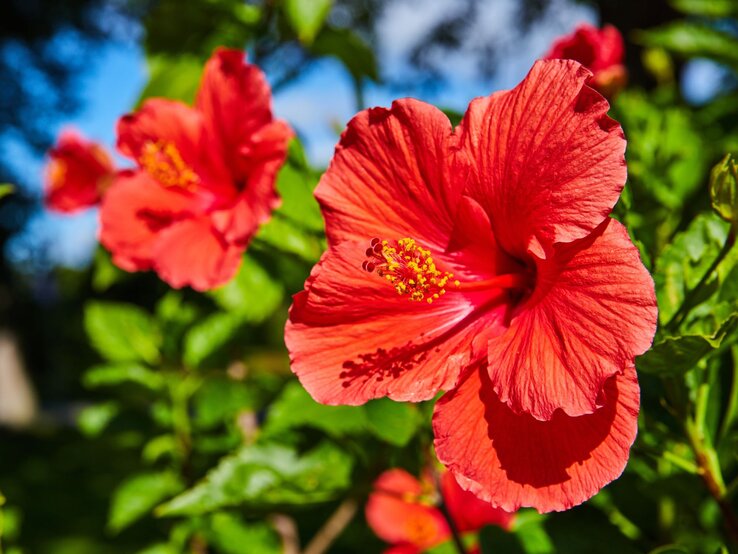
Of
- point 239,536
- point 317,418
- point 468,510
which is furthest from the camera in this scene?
point 239,536

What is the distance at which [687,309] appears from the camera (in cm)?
91

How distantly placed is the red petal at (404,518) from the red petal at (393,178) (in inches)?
29.1

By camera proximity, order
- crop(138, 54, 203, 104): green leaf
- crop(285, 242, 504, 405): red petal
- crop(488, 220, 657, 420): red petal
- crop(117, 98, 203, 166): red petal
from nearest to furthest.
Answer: crop(488, 220, 657, 420): red petal < crop(285, 242, 504, 405): red petal < crop(117, 98, 203, 166): red petal < crop(138, 54, 203, 104): green leaf

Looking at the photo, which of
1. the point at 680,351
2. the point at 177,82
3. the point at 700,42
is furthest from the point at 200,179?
the point at 700,42

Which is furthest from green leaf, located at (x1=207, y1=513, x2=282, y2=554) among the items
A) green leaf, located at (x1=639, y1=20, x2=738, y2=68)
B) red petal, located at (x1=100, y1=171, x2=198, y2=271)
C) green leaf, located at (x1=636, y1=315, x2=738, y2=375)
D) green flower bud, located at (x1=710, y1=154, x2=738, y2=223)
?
green leaf, located at (x1=639, y1=20, x2=738, y2=68)

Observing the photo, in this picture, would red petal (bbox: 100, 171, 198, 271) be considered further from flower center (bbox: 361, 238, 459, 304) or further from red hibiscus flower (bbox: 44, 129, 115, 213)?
red hibiscus flower (bbox: 44, 129, 115, 213)

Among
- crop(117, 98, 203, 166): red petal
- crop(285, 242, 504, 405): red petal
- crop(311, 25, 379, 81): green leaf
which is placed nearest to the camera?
crop(285, 242, 504, 405): red petal

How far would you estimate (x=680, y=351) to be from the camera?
83 cm

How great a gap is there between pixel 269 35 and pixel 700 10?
3.89 feet

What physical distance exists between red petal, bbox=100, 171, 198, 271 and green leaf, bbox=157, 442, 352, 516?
40 centimetres

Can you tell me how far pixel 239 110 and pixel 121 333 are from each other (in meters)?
1.05

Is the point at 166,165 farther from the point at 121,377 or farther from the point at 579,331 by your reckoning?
the point at 579,331

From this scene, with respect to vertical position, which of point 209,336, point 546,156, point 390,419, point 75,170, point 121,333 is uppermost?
point 546,156

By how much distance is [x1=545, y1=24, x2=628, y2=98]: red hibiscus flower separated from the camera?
54.0 inches
